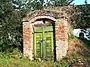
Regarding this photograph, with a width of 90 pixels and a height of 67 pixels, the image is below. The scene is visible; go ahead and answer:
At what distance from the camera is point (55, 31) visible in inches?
605

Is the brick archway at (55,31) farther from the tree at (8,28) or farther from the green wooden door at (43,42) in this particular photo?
the tree at (8,28)

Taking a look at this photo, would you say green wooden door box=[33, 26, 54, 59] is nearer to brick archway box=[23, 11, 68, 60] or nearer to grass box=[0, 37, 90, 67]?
brick archway box=[23, 11, 68, 60]

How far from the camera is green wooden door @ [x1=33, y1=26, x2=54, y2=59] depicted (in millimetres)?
15500

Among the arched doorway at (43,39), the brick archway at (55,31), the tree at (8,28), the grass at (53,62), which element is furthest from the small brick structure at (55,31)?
the tree at (8,28)

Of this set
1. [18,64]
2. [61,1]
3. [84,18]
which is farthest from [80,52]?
[61,1]

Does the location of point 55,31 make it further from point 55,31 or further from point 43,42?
point 43,42

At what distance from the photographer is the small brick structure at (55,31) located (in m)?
15.2

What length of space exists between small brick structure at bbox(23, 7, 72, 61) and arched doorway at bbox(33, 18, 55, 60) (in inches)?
6.1

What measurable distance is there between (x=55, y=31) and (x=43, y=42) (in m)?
0.94

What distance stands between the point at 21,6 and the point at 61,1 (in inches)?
237

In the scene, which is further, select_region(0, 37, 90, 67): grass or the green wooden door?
the green wooden door

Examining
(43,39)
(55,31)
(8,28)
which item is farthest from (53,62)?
(8,28)

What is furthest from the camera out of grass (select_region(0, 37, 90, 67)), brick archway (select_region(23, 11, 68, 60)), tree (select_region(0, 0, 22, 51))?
tree (select_region(0, 0, 22, 51))

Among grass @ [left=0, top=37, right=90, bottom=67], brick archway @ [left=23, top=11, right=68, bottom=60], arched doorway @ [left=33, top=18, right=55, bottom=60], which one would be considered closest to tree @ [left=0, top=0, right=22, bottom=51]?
grass @ [left=0, top=37, right=90, bottom=67]
